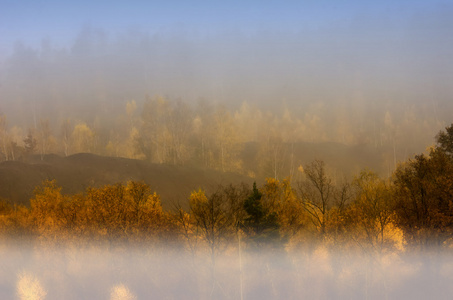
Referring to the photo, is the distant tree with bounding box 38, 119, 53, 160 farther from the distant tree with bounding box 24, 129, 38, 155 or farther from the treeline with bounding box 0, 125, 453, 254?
the treeline with bounding box 0, 125, 453, 254

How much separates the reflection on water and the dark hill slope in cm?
6869

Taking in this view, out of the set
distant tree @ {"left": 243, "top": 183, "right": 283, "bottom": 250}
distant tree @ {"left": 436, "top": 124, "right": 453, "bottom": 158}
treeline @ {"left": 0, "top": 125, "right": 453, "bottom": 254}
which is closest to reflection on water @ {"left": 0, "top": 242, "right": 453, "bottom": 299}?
treeline @ {"left": 0, "top": 125, "right": 453, "bottom": 254}

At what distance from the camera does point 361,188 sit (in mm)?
67812

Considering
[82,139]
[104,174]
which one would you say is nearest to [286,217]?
[104,174]

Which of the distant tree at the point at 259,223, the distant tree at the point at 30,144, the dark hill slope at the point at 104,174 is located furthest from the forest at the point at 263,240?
the distant tree at the point at 30,144

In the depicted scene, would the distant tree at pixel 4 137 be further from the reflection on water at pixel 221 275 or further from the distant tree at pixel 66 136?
the reflection on water at pixel 221 275

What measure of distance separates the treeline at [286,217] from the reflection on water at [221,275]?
1903 millimetres

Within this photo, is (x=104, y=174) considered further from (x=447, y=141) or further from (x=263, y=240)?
(x=447, y=141)

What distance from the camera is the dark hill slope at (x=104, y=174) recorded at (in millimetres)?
129125

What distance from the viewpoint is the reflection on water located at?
4975cm

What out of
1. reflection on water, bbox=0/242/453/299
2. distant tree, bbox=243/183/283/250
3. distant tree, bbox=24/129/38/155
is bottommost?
reflection on water, bbox=0/242/453/299

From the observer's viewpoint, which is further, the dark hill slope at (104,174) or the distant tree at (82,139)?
the distant tree at (82,139)

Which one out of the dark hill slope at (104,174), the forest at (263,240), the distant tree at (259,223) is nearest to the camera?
the forest at (263,240)

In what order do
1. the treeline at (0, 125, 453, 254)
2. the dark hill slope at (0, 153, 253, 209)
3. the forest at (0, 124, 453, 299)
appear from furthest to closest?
the dark hill slope at (0, 153, 253, 209) → the forest at (0, 124, 453, 299) → the treeline at (0, 125, 453, 254)
